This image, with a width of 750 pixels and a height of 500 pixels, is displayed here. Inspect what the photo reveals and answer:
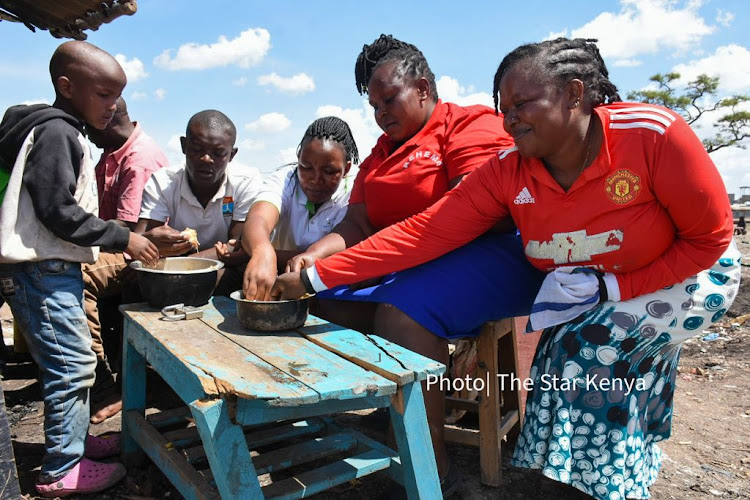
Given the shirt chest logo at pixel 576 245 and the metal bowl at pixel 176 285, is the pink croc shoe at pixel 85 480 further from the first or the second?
the shirt chest logo at pixel 576 245

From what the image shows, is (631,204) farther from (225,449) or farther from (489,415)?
(225,449)

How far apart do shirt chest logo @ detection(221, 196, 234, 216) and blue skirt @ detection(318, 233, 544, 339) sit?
1.35 m

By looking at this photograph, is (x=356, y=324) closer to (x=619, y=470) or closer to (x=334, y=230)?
(x=334, y=230)

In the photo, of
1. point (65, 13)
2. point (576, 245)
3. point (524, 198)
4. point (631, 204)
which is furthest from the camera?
point (65, 13)

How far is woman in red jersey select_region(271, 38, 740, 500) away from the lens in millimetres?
1874

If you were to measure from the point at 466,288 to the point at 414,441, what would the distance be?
0.65 meters

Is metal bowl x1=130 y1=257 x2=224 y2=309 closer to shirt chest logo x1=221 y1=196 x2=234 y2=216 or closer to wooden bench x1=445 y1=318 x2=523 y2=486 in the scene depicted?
shirt chest logo x1=221 y1=196 x2=234 y2=216

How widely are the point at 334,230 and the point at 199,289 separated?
0.72 m

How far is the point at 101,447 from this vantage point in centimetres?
262

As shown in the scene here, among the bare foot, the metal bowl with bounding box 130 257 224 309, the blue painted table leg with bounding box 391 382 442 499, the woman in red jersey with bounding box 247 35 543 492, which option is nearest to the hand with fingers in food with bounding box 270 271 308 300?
the woman in red jersey with bounding box 247 35 543 492

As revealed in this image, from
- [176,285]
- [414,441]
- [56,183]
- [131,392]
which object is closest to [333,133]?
[176,285]

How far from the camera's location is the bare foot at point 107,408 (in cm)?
297

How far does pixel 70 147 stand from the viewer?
7.27ft

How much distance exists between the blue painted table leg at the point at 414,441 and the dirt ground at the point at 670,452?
0.48 m
